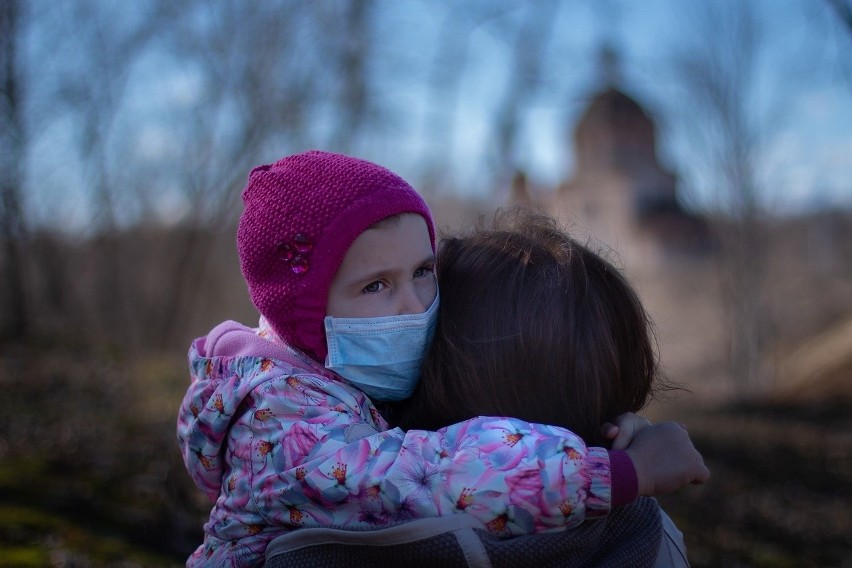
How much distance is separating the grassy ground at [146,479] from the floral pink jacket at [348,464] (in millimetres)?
1834

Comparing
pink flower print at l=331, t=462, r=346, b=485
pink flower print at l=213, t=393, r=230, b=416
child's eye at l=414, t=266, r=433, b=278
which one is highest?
child's eye at l=414, t=266, r=433, b=278

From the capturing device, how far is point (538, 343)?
174 cm

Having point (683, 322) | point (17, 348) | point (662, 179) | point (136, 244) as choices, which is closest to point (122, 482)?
point (17, 348)

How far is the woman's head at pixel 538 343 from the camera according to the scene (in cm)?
174

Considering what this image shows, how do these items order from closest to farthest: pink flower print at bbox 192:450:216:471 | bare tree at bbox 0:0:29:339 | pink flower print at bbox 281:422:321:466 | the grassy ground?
pink flower print at bbox 281:422:321:466, pink flower print at bbox 192:450:216:471, the grassy ground, bare tree at bbox 0:0:29:339

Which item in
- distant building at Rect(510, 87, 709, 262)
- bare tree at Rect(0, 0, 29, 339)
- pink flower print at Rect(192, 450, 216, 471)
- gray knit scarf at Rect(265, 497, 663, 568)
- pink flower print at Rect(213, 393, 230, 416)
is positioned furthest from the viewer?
distant building at Rect(510, 87, 709, 262)

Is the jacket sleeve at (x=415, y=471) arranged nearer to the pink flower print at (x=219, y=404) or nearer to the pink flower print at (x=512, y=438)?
the pink flower print at (x=512, y=438)

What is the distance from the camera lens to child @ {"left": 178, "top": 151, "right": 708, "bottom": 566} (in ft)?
4.97

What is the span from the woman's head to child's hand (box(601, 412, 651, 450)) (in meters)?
0.06

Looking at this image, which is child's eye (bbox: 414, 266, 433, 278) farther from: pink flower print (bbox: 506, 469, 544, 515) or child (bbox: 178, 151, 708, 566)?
pink flower print (bbox: 506, 469, 544, 515)

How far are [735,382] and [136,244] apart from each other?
10.4m

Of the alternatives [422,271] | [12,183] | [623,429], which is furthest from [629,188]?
[623,429]

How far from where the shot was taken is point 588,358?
175cm

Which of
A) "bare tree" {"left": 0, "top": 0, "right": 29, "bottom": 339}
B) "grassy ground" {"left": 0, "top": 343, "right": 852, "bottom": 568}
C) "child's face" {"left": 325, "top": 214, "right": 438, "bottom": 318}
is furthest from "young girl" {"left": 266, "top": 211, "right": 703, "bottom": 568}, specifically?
"bare tree" {"left": 0, "top": 0, "right": 29, "bottom": 339}
